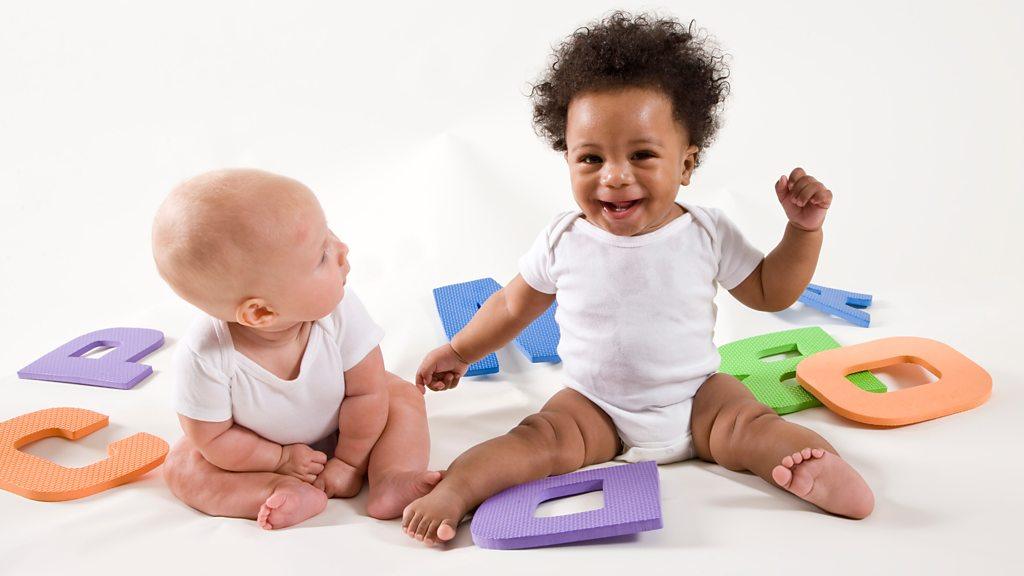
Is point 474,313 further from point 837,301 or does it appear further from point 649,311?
point 837,301

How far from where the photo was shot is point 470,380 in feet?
6.56

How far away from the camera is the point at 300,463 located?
1591mm

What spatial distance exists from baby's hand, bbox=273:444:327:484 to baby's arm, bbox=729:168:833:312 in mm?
754

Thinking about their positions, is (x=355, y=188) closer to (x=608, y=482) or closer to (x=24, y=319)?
(x=24, y=319)

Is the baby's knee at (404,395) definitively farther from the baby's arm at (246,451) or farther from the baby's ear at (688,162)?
the baby's ear at (688,162)

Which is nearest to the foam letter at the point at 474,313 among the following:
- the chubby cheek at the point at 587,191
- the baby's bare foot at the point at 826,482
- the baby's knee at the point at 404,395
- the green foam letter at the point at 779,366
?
the baby's knee at the point at 404,395

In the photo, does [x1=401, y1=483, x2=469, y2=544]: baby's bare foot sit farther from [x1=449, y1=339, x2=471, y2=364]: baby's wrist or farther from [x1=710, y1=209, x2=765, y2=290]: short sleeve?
[x1=710, y1=209, x2=765, y2=290]: short sleeve

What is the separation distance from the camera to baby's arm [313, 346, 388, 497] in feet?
5.33

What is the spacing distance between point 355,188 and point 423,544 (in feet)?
5.32

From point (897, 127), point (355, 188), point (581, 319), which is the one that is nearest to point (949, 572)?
point (581, 319)

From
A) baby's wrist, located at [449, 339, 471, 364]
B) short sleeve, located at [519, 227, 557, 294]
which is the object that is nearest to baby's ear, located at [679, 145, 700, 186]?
short sleeve, located at [519, 227, 557, 294]

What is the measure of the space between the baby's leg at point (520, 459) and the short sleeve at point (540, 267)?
0.18 metres

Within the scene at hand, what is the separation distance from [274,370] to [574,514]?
505 mm

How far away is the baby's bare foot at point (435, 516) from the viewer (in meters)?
1.42
